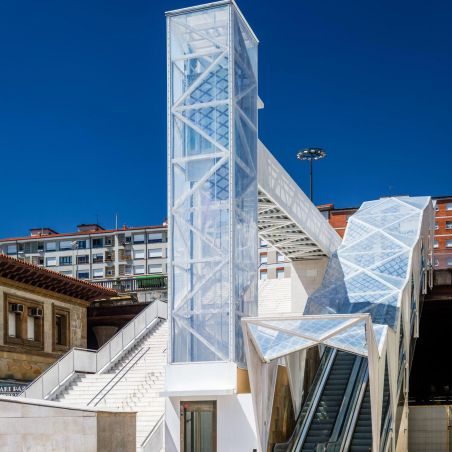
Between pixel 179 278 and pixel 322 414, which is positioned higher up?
pixel 179 278

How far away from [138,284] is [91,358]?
15558 mm

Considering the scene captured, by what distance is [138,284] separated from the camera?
4259cm

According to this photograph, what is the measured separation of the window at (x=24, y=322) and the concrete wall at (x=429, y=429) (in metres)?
13.8

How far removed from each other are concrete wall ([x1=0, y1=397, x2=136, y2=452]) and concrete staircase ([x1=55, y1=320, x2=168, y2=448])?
5699 mm

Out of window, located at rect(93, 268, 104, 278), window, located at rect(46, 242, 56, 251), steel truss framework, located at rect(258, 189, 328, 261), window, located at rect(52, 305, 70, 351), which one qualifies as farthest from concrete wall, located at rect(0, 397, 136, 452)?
window, located at rect(46, 242, 56, 251)

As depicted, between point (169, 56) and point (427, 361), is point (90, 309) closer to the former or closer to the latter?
point (169, 56)

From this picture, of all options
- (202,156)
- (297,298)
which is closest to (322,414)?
(202,156)

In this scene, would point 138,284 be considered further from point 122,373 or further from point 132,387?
point 132,387

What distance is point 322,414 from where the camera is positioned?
2284 centimetres

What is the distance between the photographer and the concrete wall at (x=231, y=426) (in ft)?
65.3

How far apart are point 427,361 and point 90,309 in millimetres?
20839

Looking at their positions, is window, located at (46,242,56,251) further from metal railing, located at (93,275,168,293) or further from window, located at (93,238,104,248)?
metal railing, located at (93,275,168,293)

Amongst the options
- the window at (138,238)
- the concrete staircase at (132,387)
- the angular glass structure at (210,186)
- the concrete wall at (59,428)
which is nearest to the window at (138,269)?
the window at (138,238)

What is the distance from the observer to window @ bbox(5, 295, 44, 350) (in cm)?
2902
